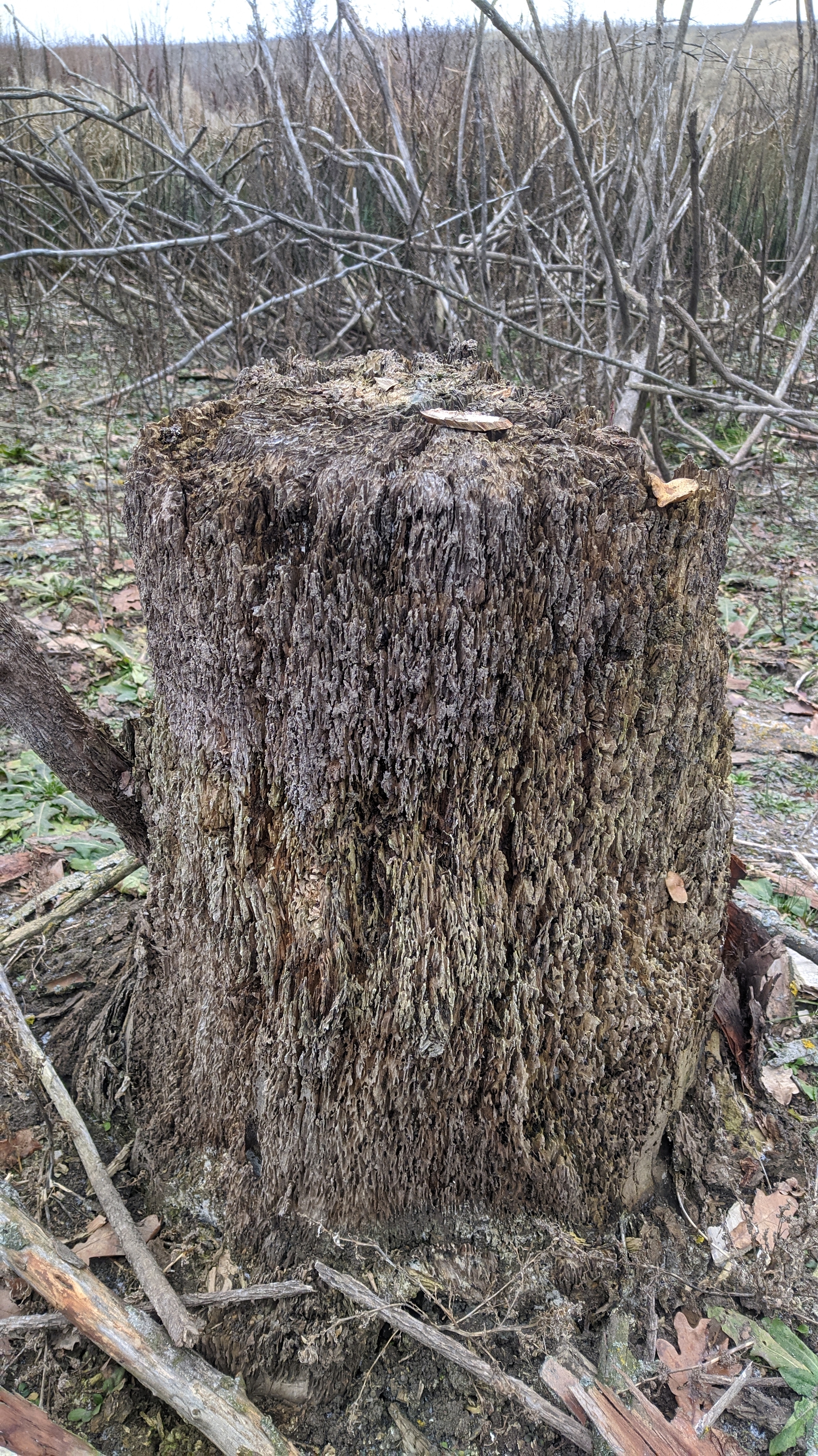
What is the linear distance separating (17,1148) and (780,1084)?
5.20 ft

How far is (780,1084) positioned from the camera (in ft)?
6.19

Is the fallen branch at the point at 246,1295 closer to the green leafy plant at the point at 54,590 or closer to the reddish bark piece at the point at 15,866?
the reddish bark piece at the point at 15,866

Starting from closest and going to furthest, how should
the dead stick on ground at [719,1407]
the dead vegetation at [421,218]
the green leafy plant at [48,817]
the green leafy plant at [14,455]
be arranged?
the dead stick on ground at [719,1407], the green leafy plant at [48,817], the dead vegetation at [421,218], the green leafy plant at [14,455]

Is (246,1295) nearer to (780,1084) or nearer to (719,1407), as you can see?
(719,1407)

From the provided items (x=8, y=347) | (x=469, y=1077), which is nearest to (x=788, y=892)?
(x=469, y=1077)

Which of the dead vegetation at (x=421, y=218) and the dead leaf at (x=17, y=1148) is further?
the dead vegetation at (x=421, y=218)

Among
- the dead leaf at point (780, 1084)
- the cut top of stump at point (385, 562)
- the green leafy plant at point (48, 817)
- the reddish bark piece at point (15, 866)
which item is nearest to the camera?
the cut top of stump at point (385, 562)

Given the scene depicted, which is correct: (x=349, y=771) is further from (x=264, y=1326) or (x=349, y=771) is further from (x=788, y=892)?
(x=788, y=892)

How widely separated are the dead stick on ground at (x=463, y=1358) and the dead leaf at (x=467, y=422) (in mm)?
1340

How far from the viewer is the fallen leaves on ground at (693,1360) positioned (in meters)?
1.35

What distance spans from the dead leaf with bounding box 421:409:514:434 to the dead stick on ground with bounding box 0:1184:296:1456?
54.4 inches

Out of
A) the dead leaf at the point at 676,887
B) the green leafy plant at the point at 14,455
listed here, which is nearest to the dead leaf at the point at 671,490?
the dead leaf at the point at 676,887

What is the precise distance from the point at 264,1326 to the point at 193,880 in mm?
719

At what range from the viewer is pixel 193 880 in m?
1.48
